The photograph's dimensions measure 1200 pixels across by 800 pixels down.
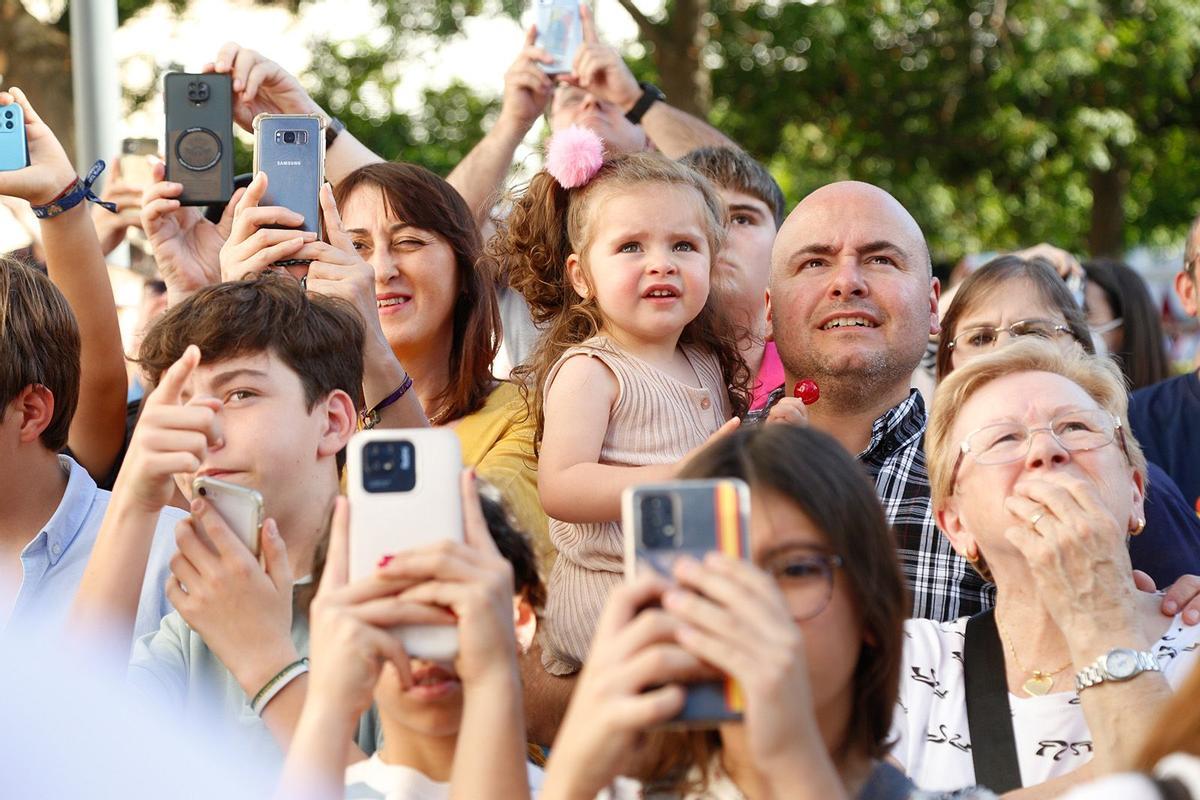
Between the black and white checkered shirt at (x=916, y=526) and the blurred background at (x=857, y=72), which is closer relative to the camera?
the black and white checkered shirt at (x=916, y=526)

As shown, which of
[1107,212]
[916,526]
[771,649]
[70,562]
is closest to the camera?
[771,649]

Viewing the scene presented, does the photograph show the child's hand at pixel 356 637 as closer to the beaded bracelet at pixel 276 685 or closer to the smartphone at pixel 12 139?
the beaded bracelet at pixel 276 685

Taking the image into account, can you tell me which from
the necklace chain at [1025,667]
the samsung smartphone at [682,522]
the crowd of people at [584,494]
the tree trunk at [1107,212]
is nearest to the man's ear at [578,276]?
the crowd of people at [584,494]

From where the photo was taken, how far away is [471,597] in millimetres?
1938

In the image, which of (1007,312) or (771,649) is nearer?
(771,649)

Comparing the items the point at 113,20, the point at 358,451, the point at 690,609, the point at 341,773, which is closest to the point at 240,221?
the point at 358,451

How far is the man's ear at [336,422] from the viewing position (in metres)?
3.05

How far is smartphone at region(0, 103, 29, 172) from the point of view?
3600 millimetres

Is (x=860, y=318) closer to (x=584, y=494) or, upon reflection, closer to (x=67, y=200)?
(x=584, y=494)

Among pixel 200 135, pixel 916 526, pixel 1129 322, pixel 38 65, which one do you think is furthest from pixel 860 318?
pixel 38 65

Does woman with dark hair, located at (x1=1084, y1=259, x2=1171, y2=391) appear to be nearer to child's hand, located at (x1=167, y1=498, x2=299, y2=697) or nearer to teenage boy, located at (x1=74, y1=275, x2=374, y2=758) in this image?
teenage boy, located at (x1=74, y1=275, x2=374, y2=758)

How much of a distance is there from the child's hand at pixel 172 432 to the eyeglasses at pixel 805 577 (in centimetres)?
97

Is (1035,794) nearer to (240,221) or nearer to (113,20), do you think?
(240,221)

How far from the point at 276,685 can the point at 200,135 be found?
5.65ft
